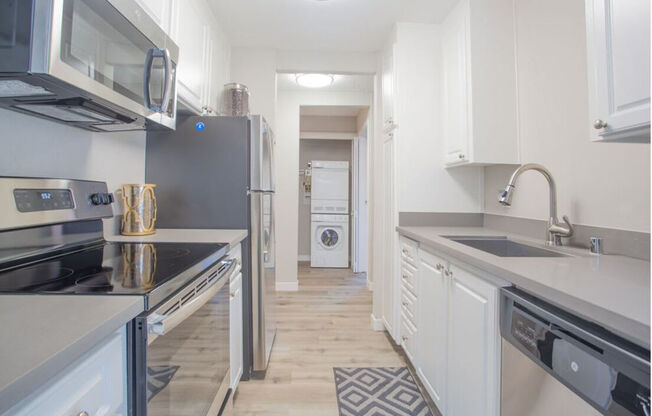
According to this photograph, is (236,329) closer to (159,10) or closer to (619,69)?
(159,10)

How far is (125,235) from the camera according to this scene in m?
1.52

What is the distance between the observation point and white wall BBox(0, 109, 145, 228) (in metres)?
1.01

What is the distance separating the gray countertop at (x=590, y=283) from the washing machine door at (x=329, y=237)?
3.79 metres

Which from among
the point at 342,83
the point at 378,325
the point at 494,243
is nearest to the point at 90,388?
the point at 494,243

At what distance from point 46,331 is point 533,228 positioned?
202 cm

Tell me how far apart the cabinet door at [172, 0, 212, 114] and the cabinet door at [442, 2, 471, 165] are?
165cm

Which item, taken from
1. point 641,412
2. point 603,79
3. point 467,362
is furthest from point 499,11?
point 641,412

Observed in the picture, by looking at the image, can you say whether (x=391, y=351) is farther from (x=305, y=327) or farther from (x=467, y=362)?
(x=467, y=362)

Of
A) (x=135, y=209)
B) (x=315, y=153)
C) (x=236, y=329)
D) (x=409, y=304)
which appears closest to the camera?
(x=135, y=209)

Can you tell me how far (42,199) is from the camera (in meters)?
1.03

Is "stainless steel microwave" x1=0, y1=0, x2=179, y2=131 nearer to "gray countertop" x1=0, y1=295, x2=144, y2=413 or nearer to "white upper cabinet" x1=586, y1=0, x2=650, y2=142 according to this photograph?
→ "gray countertop" x1=0, y1=295, x2=144, y2=413

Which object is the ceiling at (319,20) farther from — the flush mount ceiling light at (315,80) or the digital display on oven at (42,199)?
the digital display on oven at (42,199)

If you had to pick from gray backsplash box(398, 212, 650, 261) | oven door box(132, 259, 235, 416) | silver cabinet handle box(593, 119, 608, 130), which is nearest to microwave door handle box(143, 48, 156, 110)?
oven door box(132, 259, 235, 416)

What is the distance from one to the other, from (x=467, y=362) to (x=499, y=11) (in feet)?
6.58
